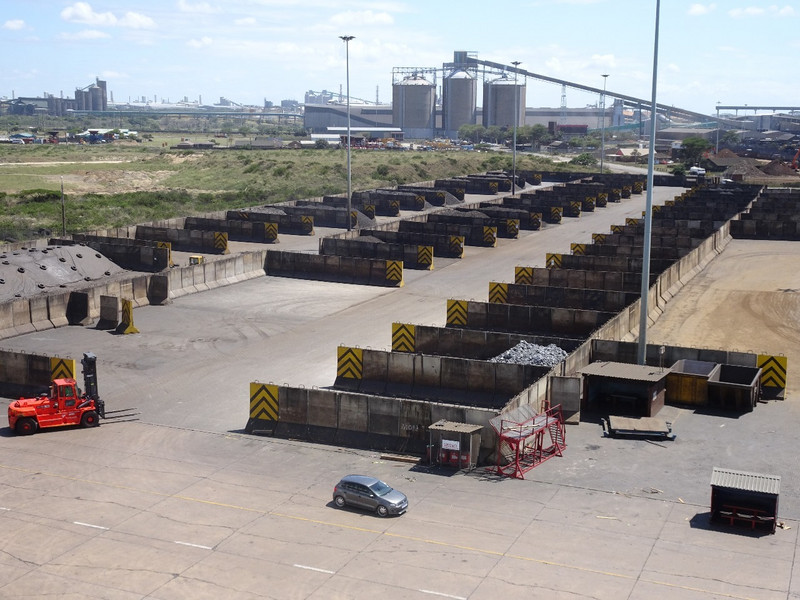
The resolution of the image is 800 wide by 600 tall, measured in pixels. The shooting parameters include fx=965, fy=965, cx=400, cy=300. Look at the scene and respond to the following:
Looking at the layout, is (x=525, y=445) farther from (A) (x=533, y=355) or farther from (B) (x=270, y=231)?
(B) (x=270, y=231)

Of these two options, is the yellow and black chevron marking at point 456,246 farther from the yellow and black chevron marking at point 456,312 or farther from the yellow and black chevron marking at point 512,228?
the yellow and black chevron marking at point 456,312

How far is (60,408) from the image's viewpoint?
30.7 m

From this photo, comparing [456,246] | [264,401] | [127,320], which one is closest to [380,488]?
[264,401]

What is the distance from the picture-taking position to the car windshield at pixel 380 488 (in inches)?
940

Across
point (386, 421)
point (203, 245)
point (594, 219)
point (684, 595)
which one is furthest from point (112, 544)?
point (594, 219)

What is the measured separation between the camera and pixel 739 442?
97.4ft

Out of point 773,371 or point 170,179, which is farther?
point 170,179

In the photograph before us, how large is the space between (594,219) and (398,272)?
1510 inches

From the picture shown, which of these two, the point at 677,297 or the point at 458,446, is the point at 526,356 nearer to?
the point at 458,446

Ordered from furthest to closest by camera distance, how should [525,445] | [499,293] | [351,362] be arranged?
1. [499,293]
2. [351,362]
3. [525,445]

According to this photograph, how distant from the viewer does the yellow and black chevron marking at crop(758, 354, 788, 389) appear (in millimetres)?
34406

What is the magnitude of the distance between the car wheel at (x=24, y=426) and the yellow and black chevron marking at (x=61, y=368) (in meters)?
3.54

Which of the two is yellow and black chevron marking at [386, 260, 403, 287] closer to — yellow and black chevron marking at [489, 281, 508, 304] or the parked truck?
yellow and black chevron marking at [489, 281, 508, 304]

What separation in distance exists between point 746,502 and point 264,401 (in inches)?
580
